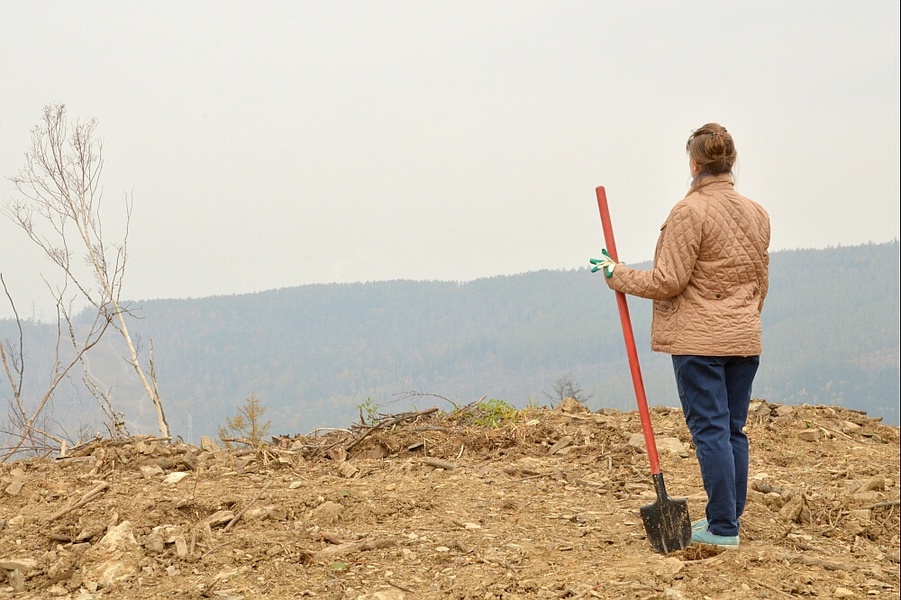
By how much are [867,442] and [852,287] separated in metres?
60.2

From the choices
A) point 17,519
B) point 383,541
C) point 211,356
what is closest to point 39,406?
point 17,519

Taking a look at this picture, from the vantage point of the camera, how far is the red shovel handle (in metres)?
3.99

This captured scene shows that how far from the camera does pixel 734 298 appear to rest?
3.71 m

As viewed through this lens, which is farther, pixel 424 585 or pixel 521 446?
pixel 521 446

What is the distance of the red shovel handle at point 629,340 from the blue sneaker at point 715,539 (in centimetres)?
33

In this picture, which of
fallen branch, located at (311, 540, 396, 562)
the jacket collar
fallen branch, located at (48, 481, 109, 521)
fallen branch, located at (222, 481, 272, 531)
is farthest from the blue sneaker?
fallen branch, located at (48, 481, 109, 521)

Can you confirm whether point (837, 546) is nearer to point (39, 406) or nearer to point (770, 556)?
point (770, 556)

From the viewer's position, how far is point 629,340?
3988 mm

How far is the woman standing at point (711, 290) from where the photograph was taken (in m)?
3.65

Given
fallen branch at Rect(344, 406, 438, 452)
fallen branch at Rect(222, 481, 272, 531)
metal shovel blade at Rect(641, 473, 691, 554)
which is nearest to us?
metal shovel blade at Rect(641, 473, 691, 554)

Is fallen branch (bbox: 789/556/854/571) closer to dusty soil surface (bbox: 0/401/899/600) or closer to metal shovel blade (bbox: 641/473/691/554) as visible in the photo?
dusty soil surface (bbox: 0/401/899/600)

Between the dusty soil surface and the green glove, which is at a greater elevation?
the green glove

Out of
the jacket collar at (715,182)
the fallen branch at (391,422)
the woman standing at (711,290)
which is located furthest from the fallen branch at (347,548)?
the fallen branch at (391,422)

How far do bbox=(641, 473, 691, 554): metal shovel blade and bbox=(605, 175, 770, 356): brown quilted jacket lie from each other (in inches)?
27.9
